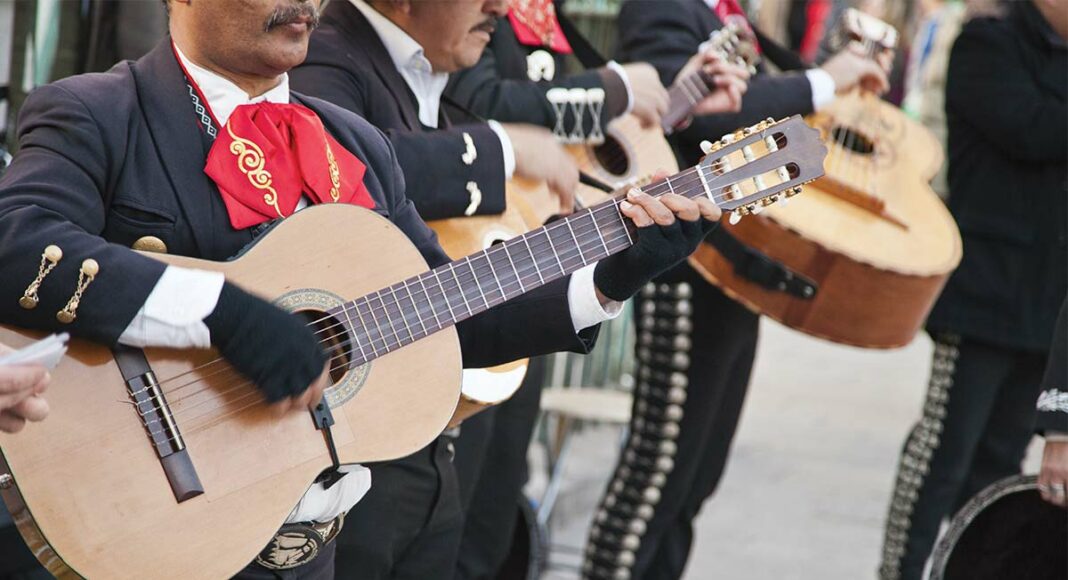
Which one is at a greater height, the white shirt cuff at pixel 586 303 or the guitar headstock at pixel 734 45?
the white shirt cuff at pixel 586 303

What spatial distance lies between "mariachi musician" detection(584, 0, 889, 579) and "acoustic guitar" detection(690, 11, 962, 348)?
0.18m

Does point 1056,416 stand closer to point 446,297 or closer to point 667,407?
point 667,407

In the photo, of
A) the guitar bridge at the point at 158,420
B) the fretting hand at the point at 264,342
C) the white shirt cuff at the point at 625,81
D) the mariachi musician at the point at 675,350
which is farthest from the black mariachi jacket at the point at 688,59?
the guitar bridge at the point at 158,420

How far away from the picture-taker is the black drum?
4.10 m

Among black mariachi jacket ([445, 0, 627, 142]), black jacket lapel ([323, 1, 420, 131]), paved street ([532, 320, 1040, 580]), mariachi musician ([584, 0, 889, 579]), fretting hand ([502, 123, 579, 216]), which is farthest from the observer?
paved street ([532, 320, 1040, 580])

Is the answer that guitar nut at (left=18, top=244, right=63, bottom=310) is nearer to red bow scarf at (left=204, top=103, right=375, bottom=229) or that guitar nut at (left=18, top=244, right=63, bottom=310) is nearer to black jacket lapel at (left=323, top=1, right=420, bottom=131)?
red bow scarf at (left=204, top=103, right=375, bottom=229)

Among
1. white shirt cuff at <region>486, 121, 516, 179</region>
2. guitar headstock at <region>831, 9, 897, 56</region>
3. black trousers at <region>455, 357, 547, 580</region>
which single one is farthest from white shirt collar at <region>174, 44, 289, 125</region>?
guitar headstock at <region>831, 9, 897, 56</region>

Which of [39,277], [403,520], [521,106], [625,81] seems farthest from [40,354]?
[625,81]

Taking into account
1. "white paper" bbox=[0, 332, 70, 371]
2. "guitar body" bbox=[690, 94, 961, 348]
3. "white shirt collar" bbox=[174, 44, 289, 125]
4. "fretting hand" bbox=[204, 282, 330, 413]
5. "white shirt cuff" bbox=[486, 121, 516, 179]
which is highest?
"white shirt collar" bbox=[174, 44, 289, 125]

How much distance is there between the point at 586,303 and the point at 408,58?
0.80 metres

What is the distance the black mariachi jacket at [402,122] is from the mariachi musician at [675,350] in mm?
1089

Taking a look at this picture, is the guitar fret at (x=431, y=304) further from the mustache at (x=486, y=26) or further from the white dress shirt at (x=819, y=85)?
the white dress shirt at (x=819, y=85)

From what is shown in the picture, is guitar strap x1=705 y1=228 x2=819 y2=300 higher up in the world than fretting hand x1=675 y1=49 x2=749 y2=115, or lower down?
Answer: lower down

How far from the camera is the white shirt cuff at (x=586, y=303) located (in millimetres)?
2314
